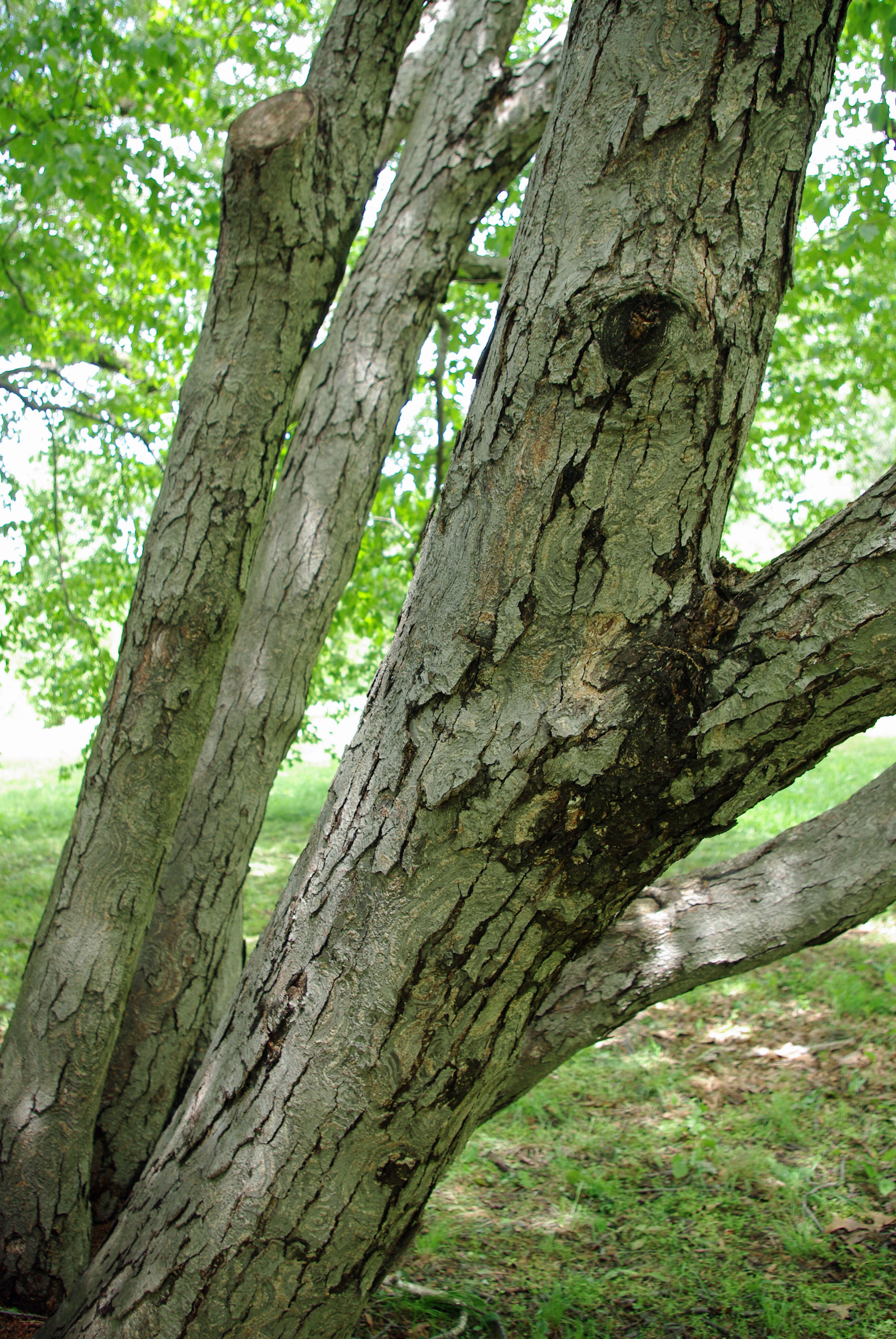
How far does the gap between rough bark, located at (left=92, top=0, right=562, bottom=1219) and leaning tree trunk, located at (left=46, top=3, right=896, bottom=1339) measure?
140cm

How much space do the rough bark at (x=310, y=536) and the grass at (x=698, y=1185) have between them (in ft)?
3.30

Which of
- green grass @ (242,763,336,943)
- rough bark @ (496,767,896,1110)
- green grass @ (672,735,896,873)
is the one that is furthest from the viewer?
green grass @ (672,735,896,873)

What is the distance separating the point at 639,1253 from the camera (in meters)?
2.83

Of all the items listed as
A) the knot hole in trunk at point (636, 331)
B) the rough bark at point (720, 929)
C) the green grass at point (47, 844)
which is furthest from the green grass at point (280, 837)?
the knot hole in trunk at point (636, 331)

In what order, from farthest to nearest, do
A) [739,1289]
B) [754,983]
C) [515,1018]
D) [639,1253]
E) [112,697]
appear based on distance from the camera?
[754,983] → [639,1253] → [739,1289] → [112,697] → [515,1018]

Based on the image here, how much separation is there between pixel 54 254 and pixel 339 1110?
5.10 meters

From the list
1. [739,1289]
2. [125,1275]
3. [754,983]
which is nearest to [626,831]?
[125,1275]

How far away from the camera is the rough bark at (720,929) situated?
199 centimetres

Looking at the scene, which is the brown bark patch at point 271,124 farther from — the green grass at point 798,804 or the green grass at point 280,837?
the green grass at point 798,804

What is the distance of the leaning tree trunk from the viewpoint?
1.30 meters

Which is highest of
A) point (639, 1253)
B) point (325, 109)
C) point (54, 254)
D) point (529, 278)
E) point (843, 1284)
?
point (54, 254)

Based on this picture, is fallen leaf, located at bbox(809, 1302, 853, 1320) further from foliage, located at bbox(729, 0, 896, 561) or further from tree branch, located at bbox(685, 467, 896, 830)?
foliage, located at bbox(729, 0, 896, 561)

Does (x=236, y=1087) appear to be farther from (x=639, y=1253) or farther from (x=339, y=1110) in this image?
(x=639, y=1253)

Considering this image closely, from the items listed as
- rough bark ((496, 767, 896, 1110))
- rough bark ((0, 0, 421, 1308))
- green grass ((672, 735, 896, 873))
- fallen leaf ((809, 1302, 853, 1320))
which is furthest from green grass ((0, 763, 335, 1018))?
green grass ((672, 735, 896, 873))
